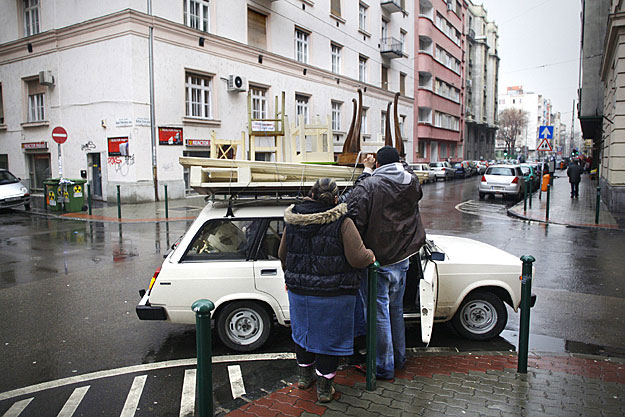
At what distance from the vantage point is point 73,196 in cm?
1750

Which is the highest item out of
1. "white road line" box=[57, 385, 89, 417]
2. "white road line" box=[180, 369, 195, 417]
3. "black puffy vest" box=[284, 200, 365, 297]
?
"black puffy vest" box=[284, 200, 365, 297]

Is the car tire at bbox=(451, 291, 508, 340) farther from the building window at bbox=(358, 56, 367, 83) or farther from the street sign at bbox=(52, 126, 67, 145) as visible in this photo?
the building window at bbox=(358, 56, 367, 83)

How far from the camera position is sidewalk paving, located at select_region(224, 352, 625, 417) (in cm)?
358

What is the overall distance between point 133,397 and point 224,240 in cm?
173

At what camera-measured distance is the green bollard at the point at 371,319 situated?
3736 millimetres

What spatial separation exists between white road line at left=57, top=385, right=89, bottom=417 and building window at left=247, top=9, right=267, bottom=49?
22.4 metres

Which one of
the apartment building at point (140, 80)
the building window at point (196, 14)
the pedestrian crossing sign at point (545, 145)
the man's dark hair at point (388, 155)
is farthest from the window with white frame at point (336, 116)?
the man's dark hair at point (388, 155)

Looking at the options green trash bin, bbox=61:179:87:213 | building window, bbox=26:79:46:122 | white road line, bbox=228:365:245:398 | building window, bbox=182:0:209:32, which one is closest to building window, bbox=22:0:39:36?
building window, bbox=26:79:46:122

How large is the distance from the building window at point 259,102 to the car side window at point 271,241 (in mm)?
20604

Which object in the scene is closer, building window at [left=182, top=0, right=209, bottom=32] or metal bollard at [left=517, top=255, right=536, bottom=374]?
metal bollard at [left=517, top=255, right=536, bottom=374]

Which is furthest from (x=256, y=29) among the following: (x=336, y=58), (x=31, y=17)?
(x=31, y=17)

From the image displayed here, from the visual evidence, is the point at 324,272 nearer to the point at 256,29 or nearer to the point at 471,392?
the point at 471,392

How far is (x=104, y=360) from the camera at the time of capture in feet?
16.2

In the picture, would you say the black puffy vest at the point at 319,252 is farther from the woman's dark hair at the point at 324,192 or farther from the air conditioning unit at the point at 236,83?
the air conditioning unit at the point at 236,83
